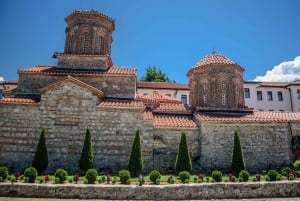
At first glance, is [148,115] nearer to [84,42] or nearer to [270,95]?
[84,42]

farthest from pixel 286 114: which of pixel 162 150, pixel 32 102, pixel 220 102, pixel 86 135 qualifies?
pixel 32 102

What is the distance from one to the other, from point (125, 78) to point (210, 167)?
320 inches

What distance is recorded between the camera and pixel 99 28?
63.1 ft

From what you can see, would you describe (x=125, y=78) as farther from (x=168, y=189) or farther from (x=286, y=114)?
(x=286, y=114)

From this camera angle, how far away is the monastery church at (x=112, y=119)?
49.4 feet

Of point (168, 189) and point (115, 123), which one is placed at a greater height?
point (115, 123)

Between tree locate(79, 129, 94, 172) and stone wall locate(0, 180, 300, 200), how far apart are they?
353 cm

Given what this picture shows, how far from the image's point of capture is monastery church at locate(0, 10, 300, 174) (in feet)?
49.4

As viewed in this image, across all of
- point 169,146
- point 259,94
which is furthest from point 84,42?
point 259,94

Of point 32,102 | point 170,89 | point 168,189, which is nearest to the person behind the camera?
point 168,189

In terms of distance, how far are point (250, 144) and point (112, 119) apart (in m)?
9.17

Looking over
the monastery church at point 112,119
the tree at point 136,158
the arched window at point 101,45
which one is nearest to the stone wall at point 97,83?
the monastery church at point 112,119

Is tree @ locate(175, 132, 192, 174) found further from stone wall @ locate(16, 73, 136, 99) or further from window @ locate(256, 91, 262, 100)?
window @ locate(256, 91, 262, 100)

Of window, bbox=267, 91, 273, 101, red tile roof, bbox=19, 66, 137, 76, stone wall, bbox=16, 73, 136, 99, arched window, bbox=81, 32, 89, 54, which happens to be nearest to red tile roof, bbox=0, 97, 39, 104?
stone wall, bbox=16, 73, 136, 99
